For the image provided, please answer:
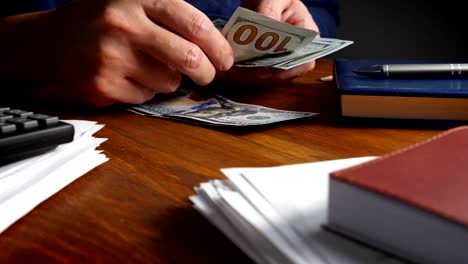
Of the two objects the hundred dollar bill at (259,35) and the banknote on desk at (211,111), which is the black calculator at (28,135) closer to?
the banknote on desk at (211,111)

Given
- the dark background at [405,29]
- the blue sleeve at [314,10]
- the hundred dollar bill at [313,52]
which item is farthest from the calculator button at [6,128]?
the dark background at [405,29]

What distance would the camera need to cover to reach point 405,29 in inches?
84.4

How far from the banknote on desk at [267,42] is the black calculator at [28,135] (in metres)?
0.34

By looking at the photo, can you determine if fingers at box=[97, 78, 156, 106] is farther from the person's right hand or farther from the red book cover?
the red book cover

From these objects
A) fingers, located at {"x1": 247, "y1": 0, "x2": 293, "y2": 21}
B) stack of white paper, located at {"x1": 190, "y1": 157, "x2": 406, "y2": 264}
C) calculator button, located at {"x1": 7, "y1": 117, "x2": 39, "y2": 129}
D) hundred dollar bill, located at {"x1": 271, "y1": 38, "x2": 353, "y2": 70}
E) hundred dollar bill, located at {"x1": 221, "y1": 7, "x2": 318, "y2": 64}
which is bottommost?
stack of white paper, located at {"x1": 190, "y1": 157, "x2": 406, "y2": 264}

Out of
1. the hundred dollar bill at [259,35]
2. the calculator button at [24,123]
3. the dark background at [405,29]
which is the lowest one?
the dark background at [405,29]

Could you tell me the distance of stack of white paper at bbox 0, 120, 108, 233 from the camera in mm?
404

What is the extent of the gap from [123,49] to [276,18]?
0.35 m

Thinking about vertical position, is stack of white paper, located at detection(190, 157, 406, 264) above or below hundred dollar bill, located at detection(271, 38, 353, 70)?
below

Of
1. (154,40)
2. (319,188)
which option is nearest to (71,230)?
(319,188)

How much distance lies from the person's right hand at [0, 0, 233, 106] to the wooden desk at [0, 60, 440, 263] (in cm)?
5

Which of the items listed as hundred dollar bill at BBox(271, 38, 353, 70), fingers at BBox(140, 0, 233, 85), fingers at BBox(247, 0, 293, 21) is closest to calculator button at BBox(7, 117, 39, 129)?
fingers at BBox(140, 0, 233, 85)

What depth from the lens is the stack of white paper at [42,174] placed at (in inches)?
15.9

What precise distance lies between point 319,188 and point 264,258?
93 mm
